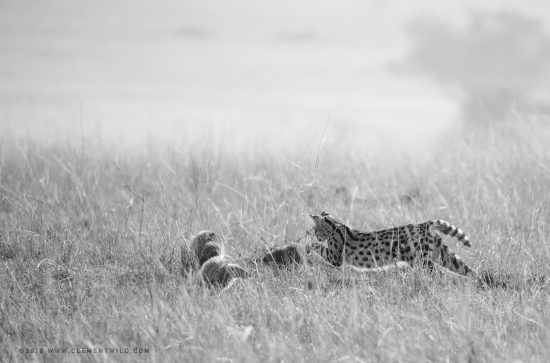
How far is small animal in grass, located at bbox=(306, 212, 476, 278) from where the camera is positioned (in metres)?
6.61

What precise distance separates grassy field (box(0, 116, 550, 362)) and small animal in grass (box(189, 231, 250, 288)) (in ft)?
0.56

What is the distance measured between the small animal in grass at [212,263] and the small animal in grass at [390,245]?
84cm

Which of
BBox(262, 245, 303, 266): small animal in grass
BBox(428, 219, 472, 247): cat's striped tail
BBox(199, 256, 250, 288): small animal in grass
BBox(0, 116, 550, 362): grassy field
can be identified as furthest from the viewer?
BBox(262, 245, 303, 266): small animal in grass

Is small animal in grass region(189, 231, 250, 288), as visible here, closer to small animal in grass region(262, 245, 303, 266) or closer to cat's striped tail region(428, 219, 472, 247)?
small animal in grass region(262, 245, 303, 266)

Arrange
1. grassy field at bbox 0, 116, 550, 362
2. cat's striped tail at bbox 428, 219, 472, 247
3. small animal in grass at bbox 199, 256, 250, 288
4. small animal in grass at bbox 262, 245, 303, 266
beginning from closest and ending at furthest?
grassy field at bbox 0, 116, 550, 362
small animal in grass at bbox 199, 256, 250, 288
cat's striped tail at bbox 428, 219, 472, 247
small animal in grass at bbox 262, 245, 303, 266

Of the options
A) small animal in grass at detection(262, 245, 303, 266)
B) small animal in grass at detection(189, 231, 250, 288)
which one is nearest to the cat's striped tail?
small animal in grass at detection(262, 245, 303, 266)

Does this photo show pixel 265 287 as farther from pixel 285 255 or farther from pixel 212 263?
pixel 285 255

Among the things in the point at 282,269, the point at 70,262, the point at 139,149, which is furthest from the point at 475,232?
the point at 139,149

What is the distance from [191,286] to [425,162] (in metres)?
6.50

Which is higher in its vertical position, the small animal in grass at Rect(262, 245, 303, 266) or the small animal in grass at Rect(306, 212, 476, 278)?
the small animal in grass at Rect(306, 212, 476, 278)

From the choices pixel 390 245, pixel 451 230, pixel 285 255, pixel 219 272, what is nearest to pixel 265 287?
pixel 219 272

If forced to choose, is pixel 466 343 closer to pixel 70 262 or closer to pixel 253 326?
pixel 253 326

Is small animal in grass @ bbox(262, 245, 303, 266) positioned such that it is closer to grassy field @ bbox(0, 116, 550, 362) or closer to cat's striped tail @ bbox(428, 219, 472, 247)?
grassy field @ bbox(0, 116, 550, 362)

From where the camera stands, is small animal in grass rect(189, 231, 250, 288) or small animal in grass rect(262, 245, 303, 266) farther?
small animal in grass rect(262, 245, 303, 266)
